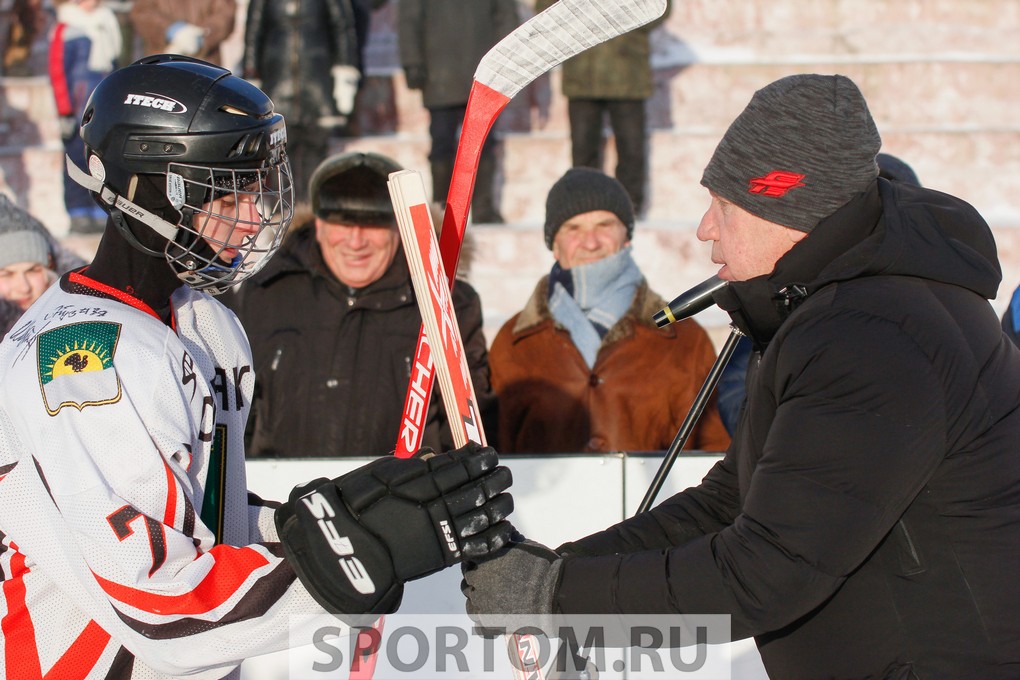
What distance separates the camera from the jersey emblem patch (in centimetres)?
159

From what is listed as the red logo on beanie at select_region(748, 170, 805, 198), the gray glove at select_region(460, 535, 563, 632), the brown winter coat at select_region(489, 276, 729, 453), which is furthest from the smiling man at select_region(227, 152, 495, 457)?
the red logo on beanie at select_region(748, 170, 805, 198)

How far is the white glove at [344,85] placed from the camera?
6.00 m

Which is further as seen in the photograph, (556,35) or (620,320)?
(620,320)

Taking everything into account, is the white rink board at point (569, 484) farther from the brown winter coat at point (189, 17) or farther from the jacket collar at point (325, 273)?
the brown winter coat at point (189, 17)

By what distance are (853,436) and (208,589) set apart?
88 centimetres

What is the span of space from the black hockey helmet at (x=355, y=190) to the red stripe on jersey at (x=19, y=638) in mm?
1754

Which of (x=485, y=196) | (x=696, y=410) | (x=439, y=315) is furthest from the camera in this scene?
(x=485, y=196)

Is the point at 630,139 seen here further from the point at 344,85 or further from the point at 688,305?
the point at 688,305

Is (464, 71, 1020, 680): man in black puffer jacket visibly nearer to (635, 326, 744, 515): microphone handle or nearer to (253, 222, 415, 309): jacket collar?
(635, 326, 744, 515): microphone handle

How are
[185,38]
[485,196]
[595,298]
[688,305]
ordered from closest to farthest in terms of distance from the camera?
[688,305] < [595,298] < [485,196] < [185,38]

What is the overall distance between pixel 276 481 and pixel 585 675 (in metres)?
1.02

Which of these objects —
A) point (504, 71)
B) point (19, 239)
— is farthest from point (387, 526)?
point (19, 239)

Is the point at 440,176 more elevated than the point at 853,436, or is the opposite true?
the point at 440,176

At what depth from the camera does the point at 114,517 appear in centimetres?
156
